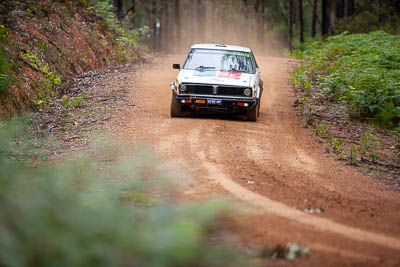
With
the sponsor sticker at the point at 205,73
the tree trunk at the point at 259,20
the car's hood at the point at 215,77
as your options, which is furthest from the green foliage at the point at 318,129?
the tree trunk at the point at 259,20

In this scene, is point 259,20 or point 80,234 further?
point 259,20

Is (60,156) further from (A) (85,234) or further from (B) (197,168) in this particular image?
(A) (85,234)

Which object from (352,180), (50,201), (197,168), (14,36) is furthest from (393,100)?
(50,201)

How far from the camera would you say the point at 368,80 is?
14.4 m

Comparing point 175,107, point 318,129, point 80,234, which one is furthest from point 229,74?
point 80,234

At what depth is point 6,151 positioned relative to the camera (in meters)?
8.31

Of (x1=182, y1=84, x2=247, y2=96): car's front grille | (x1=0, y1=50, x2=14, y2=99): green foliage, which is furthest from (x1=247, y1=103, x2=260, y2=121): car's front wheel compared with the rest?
(x1=0, y1=50, x2=14, y2=99): green foliage

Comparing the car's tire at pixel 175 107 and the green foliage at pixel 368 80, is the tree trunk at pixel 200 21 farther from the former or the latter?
the car's tire at pixel 175 107

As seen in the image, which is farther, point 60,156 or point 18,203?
point 60,156

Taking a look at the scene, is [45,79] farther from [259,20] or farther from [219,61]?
[259,20]

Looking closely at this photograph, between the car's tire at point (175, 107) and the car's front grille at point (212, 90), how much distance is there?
319 millimetres

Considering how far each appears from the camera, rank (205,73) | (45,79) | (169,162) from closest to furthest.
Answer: (169,162), (205,73), (45,79)

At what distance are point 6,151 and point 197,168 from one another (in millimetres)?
3113

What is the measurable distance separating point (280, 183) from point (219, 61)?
6.13 m
